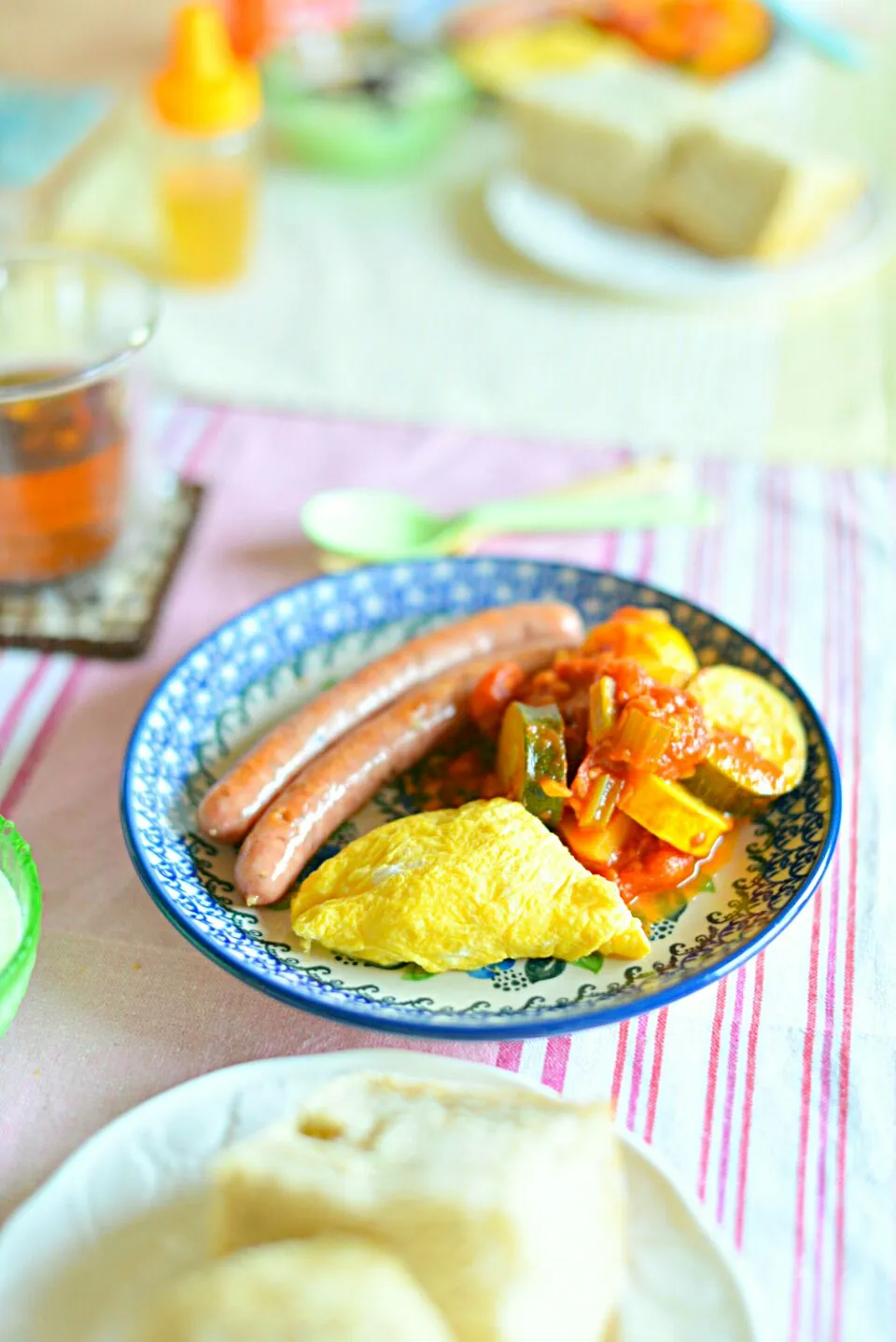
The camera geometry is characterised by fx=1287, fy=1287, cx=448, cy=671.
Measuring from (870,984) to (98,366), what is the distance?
139cm

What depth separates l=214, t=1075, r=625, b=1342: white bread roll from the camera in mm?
986

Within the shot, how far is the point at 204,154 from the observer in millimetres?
2846

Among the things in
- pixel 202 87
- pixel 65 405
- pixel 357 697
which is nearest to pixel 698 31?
pixel 202 87

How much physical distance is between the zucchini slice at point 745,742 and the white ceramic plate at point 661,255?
140cm

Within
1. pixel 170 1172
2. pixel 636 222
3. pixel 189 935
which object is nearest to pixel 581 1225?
pixel 170 1172

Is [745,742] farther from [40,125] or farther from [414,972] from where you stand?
[40,125]

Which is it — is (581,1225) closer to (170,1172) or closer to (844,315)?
(170,1172)

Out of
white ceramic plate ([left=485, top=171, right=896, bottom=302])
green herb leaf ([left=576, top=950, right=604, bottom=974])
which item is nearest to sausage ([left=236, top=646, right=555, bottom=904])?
green herb leaf ([left=576, top=950, right=604, bottom=974])

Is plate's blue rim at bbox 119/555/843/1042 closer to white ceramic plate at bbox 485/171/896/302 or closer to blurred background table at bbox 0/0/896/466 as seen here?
blurred background table at bbox 0/0/896/466

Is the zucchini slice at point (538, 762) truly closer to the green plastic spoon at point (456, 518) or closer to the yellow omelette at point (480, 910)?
the yellow omelette at point (480, 910)

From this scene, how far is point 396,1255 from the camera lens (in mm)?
1012

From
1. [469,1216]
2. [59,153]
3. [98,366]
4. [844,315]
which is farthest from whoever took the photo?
[59,153]

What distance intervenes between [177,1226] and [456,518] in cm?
135

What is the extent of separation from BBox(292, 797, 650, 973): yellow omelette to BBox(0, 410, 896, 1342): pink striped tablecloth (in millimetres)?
109
